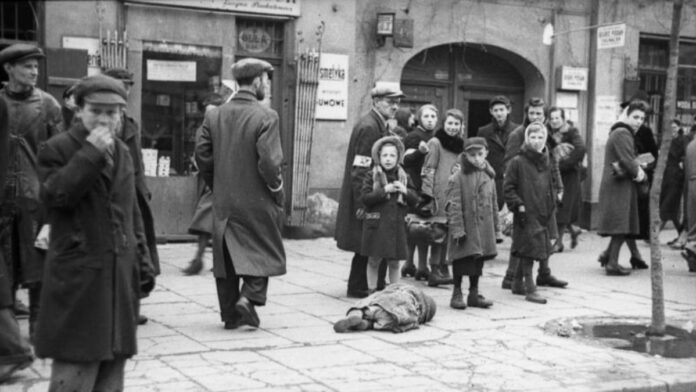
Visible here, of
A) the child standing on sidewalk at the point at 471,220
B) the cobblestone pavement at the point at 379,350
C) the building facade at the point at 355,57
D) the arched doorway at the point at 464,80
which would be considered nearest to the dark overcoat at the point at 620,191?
the cobblestone pavement at the point at 379,350

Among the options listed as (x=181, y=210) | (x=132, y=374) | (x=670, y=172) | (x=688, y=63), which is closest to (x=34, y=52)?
(x=132, y=374)

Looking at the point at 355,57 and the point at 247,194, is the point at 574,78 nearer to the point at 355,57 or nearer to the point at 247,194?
the point at 355,57

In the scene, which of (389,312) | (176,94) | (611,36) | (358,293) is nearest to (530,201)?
(358,293)

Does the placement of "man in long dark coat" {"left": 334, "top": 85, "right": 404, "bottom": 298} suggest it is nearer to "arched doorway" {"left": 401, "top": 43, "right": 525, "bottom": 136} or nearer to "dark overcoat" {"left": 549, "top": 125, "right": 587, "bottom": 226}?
"dark overcoat" {"left": 549, "top": 125, "right": 587, "bottom": 226}

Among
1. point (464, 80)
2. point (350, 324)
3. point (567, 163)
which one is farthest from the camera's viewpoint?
point (464, 80)

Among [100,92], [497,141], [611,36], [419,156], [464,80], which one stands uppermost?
[611,36]

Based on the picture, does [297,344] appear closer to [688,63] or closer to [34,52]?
[34,52]

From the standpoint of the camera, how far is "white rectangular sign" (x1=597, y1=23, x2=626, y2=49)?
595 inches

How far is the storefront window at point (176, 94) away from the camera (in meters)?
13.3

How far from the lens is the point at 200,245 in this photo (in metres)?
10.6

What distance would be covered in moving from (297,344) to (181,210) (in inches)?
254

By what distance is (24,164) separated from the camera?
23.7 ft

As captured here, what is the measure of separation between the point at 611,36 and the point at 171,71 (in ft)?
21.7

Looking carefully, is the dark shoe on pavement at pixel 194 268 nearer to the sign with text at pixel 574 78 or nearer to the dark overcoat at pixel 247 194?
the dark overcoat at pixel 247 194
